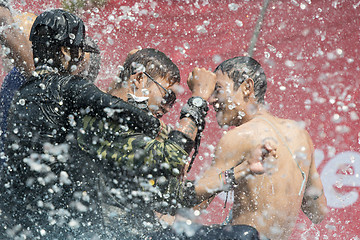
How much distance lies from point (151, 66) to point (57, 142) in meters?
0.82

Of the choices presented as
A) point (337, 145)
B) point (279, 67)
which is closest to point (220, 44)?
point (279, 67)

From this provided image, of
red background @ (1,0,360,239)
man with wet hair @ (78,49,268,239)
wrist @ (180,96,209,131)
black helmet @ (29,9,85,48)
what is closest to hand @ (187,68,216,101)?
man with wet hair @ (78,49,268,239)

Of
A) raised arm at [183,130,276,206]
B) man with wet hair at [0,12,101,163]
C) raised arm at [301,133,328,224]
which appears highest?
man with wet hair at [0,12,101,163]

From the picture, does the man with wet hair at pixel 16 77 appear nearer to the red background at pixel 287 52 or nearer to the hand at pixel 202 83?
the hand at pixel 202 83

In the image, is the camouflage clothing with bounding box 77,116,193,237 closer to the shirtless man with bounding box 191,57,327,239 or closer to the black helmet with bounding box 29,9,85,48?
the shirtless man with bounding box 191,57,327,239

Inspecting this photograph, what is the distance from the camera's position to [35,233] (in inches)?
94.0

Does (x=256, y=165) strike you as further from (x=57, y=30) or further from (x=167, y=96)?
(x=57, y=30)

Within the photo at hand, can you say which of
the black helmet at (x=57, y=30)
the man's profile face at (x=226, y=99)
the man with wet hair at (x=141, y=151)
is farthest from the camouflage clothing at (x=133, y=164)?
the man's profile face at (x=226, y=99)

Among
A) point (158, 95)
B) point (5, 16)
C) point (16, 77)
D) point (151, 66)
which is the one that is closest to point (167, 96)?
point (158, 95)

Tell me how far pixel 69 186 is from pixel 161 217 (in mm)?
741

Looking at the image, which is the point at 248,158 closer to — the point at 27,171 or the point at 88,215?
the point at 88,215

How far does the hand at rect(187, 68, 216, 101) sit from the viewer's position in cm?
278

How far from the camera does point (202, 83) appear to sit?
2.82 m

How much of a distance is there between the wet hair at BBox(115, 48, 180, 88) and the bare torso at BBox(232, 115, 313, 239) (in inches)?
21.5
